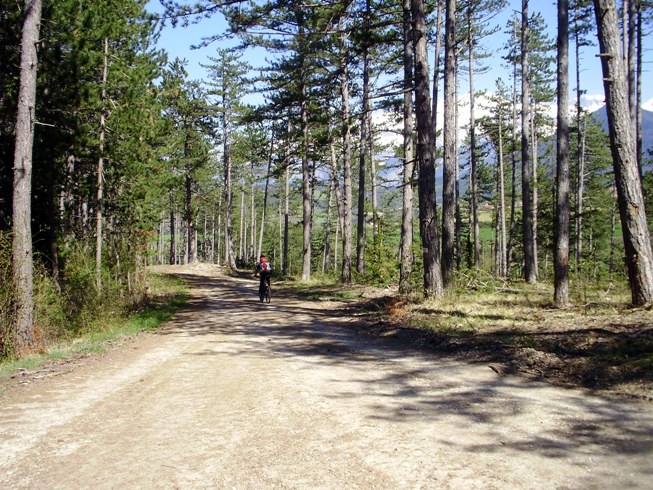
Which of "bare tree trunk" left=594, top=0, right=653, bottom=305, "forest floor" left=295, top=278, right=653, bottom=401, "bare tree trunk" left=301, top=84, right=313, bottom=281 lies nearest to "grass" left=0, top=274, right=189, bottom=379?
"forest floor" left=295, top=278, right=653, bottom=401

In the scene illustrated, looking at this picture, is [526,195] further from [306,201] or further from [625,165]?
[625,165]

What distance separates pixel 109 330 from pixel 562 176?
13041 mm

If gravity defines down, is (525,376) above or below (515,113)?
below

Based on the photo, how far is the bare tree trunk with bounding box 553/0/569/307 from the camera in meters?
10.7

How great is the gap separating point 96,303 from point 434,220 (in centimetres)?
1031

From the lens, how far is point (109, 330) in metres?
11.6

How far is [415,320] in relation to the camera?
10.1 m

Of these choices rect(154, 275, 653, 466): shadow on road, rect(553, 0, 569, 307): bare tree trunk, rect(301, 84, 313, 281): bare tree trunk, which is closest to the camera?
rect(154, 275, 653, 466): shadow on road

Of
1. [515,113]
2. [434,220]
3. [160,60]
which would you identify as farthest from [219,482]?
[515,113]

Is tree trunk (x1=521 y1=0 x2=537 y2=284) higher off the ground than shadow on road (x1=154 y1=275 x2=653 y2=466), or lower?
higher

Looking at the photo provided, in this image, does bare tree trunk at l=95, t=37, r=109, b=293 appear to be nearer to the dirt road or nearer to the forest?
the forest

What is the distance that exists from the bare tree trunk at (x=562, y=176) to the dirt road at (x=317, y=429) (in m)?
5.42

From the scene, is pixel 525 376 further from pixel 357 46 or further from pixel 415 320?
pixel 357 46

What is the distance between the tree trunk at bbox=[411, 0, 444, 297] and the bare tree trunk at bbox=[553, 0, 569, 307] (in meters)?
2.90
